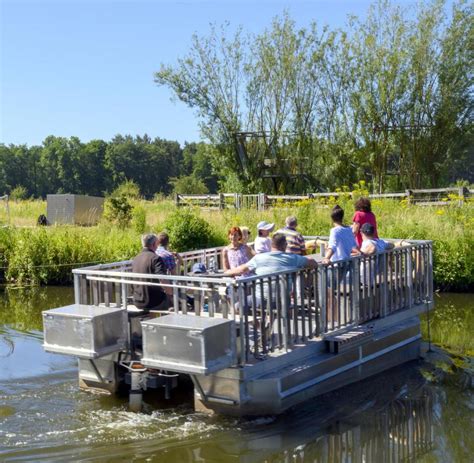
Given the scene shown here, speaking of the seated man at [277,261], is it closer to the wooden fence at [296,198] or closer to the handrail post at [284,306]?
the handrail post at [284,306]

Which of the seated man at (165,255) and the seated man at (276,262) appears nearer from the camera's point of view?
the seated man at (276,262)

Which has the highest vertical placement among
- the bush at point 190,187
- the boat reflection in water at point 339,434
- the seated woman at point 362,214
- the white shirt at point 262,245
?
the bush at point 190,187

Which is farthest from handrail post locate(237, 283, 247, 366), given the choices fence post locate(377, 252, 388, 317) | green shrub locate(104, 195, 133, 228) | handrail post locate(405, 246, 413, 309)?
green shrub locate(104, 195, 133, 228)

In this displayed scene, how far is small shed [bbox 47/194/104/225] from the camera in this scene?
112 ft

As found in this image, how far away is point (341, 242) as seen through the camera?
9859 millimetres

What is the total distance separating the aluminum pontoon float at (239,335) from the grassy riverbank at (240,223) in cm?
775

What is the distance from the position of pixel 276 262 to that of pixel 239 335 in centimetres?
113

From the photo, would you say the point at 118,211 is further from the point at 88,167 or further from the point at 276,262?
the point at 88,167

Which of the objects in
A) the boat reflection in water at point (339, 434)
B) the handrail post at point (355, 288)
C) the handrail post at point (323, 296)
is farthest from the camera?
the handrail post at point (355, 288)

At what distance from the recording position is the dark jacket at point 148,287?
886cm

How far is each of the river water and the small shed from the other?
2406 centimetres

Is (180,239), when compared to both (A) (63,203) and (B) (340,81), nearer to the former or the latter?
(A) (63,203)

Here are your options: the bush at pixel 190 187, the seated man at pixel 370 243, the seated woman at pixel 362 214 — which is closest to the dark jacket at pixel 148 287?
the seated man at pixel 370 243

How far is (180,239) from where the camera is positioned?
20156 millimetres
